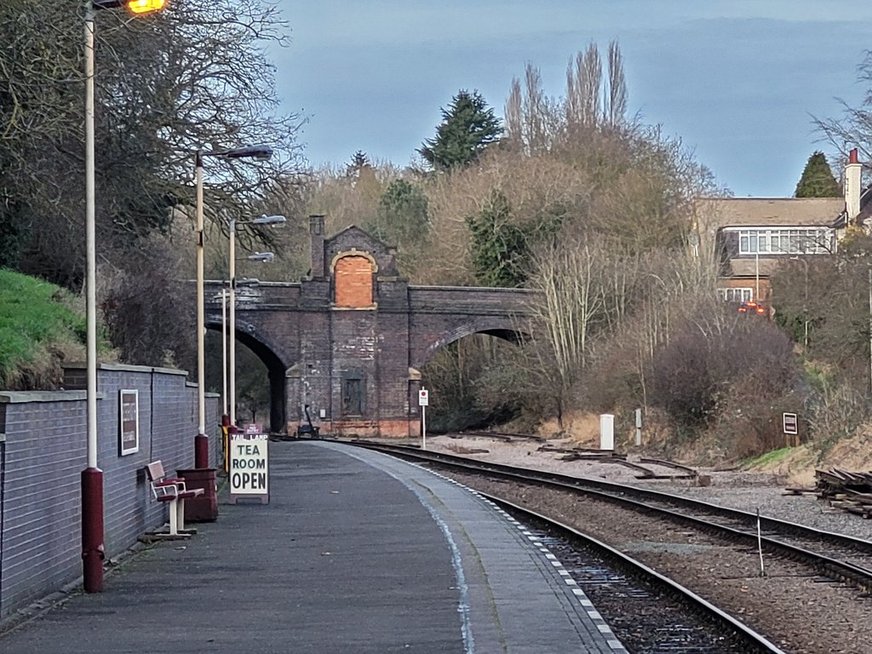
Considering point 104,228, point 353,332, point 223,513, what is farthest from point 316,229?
point 223,513

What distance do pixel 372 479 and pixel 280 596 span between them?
19.6m

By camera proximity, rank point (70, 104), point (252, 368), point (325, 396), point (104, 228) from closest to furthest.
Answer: point (70, 104) < point (104, 228) < point (325, 396) < point (252, 368)

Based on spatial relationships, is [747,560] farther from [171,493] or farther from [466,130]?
[466,130]

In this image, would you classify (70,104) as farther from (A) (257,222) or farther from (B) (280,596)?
(A) (257,222)

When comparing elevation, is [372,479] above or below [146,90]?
below

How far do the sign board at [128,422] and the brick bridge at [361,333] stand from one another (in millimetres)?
53520

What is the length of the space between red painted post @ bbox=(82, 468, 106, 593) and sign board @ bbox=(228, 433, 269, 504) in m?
11.0

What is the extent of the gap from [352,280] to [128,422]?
182 feet

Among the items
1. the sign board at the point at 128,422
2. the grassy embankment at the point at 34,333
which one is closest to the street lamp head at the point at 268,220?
the grassy embankment at the point at 34,333

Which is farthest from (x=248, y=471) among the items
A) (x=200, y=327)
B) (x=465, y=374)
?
(x=465, y=374)

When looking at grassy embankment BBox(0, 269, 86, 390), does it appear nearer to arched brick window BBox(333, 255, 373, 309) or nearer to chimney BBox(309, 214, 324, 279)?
chimney BBox(309, 214, 324, 279)

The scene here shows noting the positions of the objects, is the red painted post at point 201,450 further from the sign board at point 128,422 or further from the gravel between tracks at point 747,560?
the gravel between tracks at point 747,560

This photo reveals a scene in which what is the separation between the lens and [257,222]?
34.0 metres

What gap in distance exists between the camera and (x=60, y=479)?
47.8 ft
